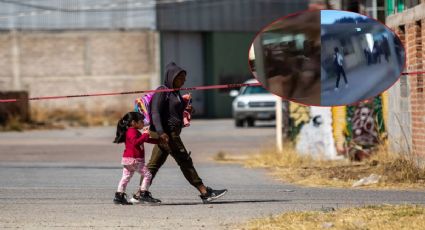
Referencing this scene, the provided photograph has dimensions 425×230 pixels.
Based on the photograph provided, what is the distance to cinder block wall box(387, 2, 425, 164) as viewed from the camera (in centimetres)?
1561

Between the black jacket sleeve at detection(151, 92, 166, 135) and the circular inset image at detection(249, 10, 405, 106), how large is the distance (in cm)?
127

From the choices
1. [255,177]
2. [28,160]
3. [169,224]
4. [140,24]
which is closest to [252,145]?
[28,160]

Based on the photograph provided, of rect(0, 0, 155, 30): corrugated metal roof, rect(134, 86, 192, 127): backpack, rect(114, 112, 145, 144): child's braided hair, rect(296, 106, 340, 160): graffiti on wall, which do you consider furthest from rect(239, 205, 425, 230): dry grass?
rect(0, 0, 155, 30): corrugated metal roof

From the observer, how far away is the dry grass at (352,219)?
9.85 m

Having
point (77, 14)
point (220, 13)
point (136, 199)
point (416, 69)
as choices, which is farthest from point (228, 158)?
point (220, 13)

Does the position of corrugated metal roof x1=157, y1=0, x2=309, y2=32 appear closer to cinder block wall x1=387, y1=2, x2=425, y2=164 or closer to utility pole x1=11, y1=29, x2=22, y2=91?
utility pole x1=11, y1=29, x2=22, y2=91

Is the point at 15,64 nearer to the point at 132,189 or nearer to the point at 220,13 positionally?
the point at 220,13

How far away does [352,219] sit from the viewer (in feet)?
33.6

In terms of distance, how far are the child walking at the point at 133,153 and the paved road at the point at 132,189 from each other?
213 mm

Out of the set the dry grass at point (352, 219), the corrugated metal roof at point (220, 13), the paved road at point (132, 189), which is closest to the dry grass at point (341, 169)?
the paved road at point (132, 189)

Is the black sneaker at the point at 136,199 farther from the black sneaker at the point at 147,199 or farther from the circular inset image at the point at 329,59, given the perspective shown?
the circular inset image at the point at 329,59

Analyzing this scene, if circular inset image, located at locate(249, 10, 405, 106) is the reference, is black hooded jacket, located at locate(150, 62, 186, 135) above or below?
below

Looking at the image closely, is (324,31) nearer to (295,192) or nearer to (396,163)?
(295,192)

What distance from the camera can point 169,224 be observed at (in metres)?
10.6
